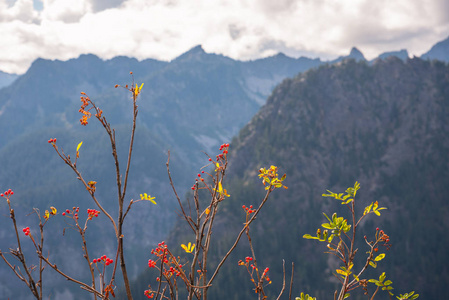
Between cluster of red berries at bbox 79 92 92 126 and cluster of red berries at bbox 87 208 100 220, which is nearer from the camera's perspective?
cluster of red berries at bbox 79 92 92 126

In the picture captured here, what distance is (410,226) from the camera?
6604 inches

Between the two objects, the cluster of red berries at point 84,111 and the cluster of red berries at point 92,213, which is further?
the cluster of red berries at point 92,213

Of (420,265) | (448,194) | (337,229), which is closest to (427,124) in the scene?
(448,194)

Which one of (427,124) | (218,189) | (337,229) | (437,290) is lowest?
(437,290)

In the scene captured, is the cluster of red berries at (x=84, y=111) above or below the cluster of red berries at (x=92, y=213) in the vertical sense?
above

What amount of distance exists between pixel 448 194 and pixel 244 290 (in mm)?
114409

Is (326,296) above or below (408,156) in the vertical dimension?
below

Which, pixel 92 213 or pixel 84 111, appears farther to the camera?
pixel 92 213

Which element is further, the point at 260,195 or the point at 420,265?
the point at 260,195

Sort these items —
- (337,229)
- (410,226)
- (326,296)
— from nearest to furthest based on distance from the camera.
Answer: (337,229) < (326,296) < (410,226)

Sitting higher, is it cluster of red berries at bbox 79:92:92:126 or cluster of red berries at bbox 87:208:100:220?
cluster of red berries at bbox 79:92:92:126

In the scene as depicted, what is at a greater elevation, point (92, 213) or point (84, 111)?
point (84, 111)

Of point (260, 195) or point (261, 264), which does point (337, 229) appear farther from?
point (260, 195)

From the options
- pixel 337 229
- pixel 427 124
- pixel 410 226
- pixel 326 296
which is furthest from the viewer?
pixel 427 124
